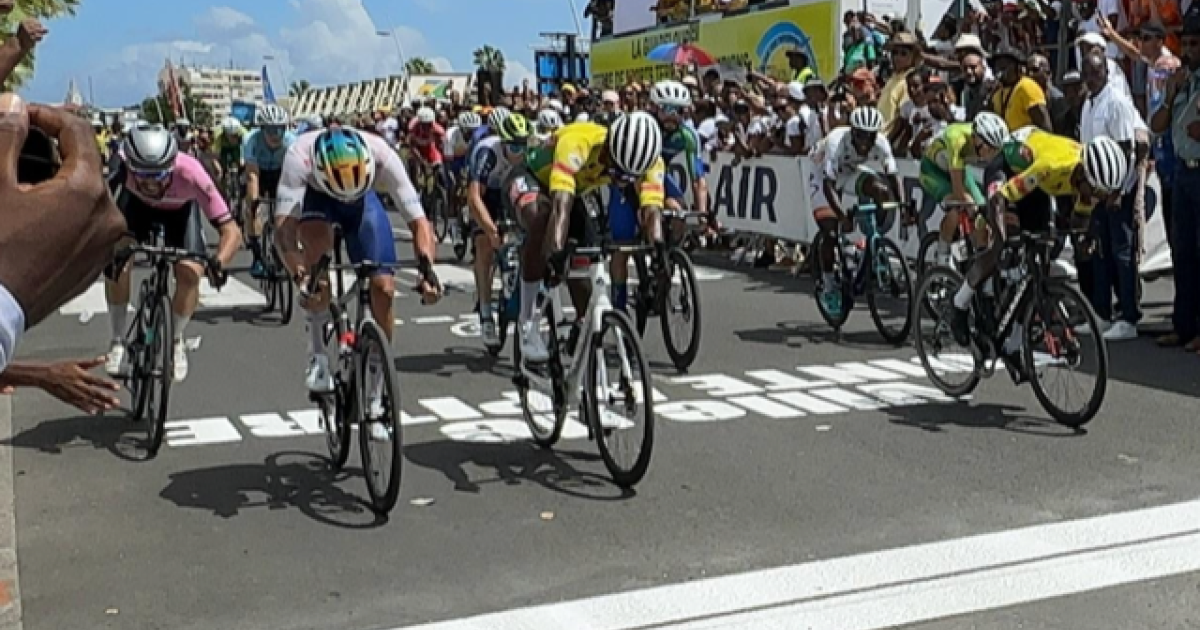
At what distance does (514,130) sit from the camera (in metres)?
10.3

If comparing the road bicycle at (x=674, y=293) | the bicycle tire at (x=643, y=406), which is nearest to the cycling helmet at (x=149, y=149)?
the bicycle tire at (x=643, y=406)

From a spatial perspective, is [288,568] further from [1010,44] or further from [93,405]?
[1010,44]

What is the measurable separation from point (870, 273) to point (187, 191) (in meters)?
5.25

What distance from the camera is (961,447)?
690cm

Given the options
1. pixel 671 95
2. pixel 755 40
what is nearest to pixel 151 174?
pixel 671 95

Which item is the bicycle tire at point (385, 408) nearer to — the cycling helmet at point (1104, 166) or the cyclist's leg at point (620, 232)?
the cyclist's leg at point (620, 232)

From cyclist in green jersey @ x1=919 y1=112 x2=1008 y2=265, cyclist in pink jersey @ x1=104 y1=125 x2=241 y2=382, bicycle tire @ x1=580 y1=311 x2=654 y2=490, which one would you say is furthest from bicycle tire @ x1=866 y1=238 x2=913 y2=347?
cyclist in pink jersey @ x1=104 y1=125 x2=241 y2=382

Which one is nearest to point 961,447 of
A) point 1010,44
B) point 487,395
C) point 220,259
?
point 487,395

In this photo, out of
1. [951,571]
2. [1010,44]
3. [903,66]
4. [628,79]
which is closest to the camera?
[951,571]

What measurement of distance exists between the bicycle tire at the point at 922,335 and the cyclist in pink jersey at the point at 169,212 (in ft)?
13.7

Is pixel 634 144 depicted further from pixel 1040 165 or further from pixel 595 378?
pixel 1040 165

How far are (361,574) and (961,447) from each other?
10.9 ft

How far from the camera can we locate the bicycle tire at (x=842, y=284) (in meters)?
10.6

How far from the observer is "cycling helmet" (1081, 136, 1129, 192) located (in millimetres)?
6980
